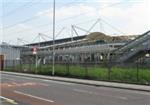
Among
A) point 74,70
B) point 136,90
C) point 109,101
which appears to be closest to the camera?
point 109,101

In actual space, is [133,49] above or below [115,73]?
above

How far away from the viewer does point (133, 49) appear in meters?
61.5

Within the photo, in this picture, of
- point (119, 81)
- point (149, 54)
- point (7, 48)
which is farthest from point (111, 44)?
point (119, 81)

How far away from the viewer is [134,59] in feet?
194

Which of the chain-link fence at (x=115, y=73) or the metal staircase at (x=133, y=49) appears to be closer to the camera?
the chain-link fence at (x=115, y=73)

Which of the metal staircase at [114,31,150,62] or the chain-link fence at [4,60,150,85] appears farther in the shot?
the metal staircase at [114,31,150,62]

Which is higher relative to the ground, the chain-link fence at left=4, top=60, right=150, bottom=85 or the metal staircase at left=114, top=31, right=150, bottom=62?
the metal staircase at left=114, top=31, right=150, bottom=62

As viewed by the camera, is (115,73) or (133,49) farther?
(133,49)

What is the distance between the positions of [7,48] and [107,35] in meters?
50.9

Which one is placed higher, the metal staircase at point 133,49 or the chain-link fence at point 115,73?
the metal staircase at point 133,49

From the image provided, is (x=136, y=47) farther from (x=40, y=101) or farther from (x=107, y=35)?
(x=107, y=35)

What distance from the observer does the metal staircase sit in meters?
59.0

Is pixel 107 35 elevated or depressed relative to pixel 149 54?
elevated

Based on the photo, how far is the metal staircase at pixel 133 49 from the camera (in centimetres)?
5903
